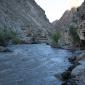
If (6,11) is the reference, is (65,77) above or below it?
below

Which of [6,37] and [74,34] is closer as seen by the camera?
[74,34]

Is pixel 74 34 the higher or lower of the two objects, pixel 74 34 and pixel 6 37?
the lower

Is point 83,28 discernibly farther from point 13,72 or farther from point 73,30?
point 13,72

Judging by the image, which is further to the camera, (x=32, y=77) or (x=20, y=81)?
(x=32, y=77)

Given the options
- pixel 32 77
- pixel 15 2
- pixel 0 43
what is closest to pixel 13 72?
pixel 32 77

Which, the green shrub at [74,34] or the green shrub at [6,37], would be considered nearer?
the green shrub at [74,34]

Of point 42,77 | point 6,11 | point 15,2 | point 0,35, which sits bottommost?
point 42,77

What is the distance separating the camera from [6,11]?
5123 inches

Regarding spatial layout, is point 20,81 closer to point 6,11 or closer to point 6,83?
point 6,83

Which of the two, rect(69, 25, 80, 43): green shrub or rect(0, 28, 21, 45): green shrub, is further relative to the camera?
rect(0, 28, 21, 45): green shrub

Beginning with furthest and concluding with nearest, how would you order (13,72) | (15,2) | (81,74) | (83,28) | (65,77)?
(15,2) → (83,28) → (13,72) → (65,77) → (81,74)

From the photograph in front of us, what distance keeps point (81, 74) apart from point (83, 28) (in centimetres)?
3777

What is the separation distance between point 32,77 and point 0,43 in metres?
45.3

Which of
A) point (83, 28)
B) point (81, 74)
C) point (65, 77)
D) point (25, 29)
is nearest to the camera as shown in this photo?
point (81, 74)
